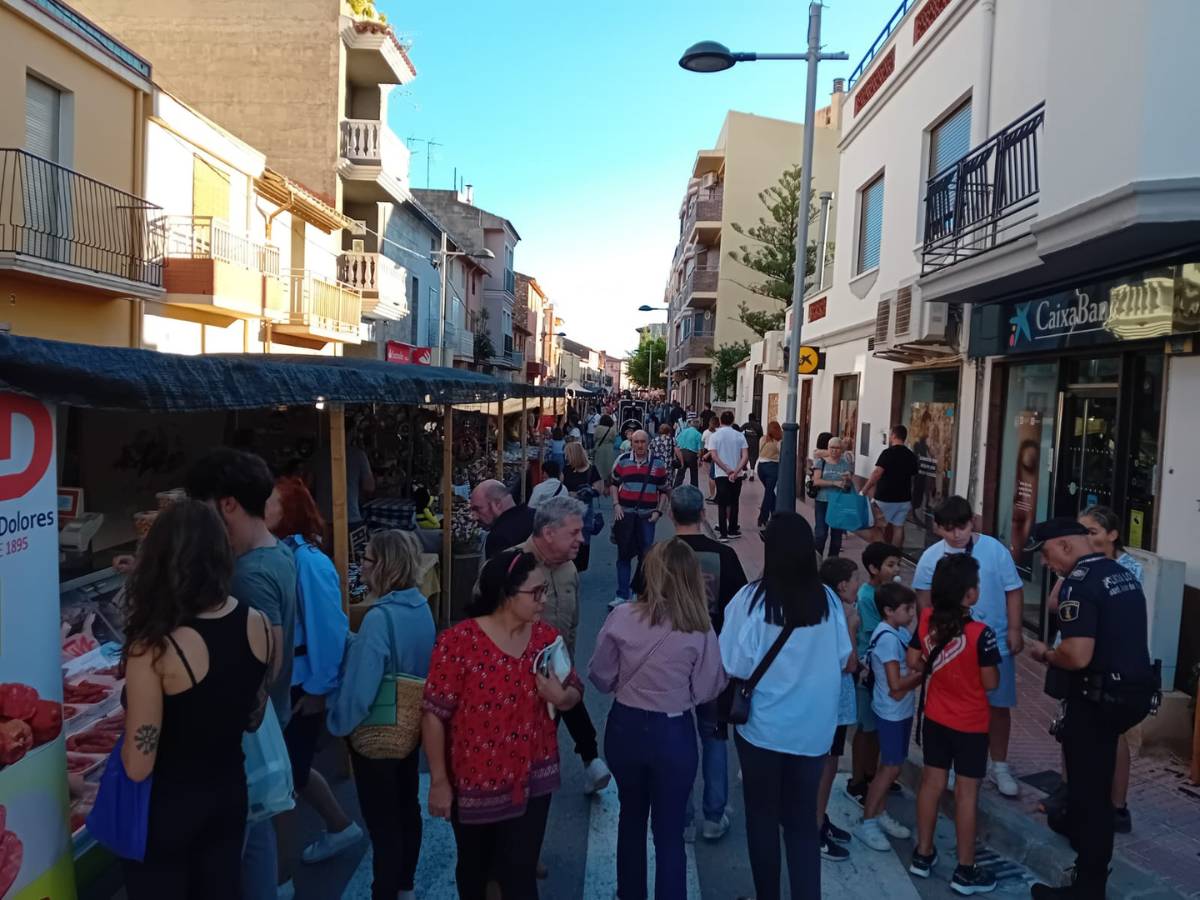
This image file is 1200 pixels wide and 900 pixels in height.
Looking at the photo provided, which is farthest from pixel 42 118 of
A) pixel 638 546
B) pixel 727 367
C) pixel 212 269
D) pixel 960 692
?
pixel 727 367

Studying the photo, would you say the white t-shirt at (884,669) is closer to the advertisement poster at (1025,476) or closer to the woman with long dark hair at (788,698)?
the woman with long dark hair at (788,698)

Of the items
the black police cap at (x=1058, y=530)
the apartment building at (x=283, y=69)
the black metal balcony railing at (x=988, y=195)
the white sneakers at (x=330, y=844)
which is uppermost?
the apartment building at (x=283, y=69)

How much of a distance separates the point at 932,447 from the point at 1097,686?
846 cm

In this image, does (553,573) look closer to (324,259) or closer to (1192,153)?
(1192,153)

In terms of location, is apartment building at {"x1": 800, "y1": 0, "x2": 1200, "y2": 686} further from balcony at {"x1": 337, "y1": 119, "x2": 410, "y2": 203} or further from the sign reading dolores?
balcony at {"x1": 337, "y1": 119, "x2": 410, "y2": 203}

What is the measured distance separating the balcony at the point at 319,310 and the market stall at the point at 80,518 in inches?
479

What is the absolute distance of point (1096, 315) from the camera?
7.28 metres

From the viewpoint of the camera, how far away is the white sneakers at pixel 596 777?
4855 mm

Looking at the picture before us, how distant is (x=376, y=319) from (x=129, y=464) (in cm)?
2065

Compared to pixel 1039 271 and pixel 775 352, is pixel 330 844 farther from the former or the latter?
pixel 775 352

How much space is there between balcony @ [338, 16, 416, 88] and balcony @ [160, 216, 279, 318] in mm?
8307

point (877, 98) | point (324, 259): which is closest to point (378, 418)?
point (877, 98)

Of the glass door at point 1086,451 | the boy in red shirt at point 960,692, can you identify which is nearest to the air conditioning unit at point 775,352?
the glass door at point 1086,451

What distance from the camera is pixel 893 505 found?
10305mm
